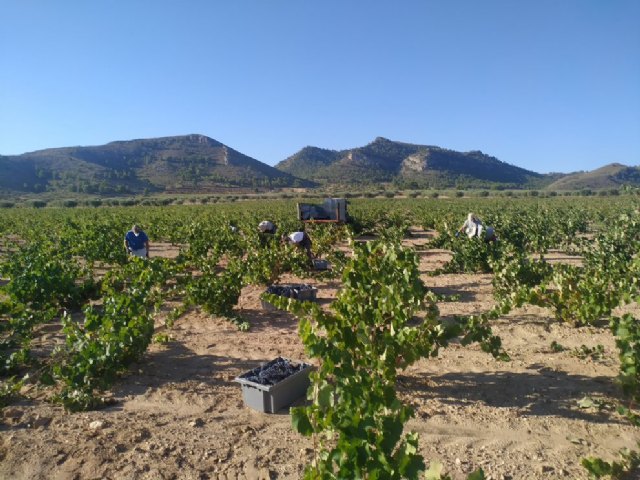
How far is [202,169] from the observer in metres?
98.2

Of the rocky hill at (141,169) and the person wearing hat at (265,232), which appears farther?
the rocky hill at (141,169)

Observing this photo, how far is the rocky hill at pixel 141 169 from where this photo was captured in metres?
80.6

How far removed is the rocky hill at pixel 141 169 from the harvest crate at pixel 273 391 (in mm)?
82100

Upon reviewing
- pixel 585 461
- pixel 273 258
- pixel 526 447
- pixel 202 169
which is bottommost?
pixel 526 447

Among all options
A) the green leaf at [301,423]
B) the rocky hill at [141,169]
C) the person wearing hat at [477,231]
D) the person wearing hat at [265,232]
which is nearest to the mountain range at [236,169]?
the rocky hill at [141,169]

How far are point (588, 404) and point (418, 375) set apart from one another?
1603 mm

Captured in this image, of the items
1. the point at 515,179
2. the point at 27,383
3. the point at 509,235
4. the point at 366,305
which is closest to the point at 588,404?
the point at 366,305

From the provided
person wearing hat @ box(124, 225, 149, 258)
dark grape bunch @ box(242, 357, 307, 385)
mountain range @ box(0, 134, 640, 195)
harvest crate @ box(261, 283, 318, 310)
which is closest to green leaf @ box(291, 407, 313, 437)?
dark grape bunch @ box(242, 357, 307, 385)

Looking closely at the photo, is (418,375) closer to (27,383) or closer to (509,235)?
(27,383)

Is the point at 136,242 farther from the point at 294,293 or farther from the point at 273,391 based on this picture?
the point at 273,391

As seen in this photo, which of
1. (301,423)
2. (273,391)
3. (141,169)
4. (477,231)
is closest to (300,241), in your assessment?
(477,231)

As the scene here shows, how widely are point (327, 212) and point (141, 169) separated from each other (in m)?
89.2

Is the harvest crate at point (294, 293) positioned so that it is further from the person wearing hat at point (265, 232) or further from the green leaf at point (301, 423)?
the green leaf at point (301, 423)

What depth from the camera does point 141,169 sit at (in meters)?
96.8
